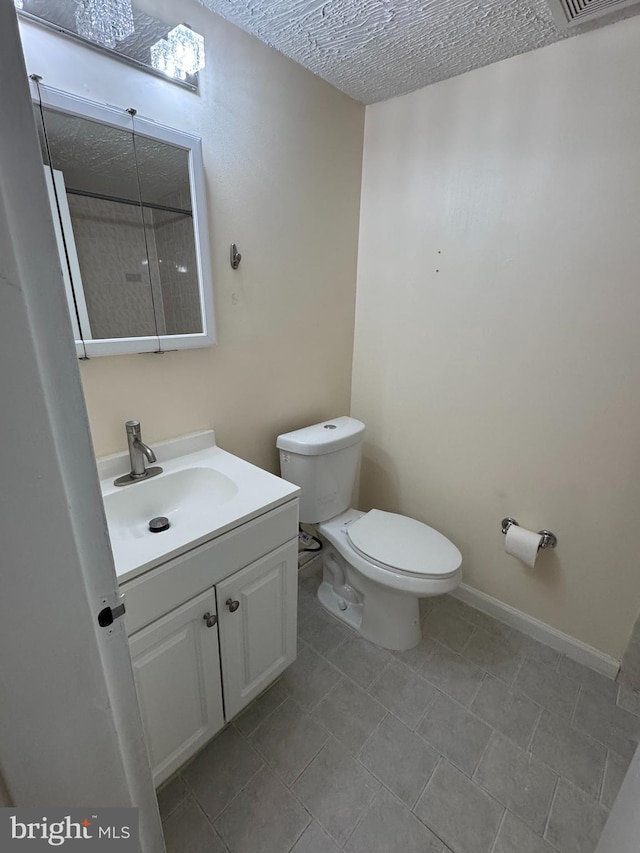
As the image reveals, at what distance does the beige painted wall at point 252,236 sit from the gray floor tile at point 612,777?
155 cm

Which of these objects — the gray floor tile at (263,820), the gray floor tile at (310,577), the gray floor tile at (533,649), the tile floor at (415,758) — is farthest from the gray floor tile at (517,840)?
the gray floor tile at (310,577)

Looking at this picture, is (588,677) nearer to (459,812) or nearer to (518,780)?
(518,780)

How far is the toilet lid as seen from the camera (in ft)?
4.71

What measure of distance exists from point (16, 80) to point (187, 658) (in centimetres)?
115

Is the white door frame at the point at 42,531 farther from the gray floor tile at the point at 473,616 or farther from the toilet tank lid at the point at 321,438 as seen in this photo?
the gray floor tile at the point at 473,616

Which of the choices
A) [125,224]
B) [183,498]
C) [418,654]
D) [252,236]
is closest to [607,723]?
[418,654]

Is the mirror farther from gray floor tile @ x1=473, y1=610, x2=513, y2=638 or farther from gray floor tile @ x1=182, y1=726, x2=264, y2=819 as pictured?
gray floor tile @ x1=473, y1=610, x2=513, y2=638

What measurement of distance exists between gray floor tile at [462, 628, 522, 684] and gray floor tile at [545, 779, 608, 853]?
1.19 ft

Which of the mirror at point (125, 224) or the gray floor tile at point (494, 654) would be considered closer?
the mirror at point (125, 224)

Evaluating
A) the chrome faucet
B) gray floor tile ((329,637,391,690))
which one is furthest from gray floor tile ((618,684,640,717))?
the chrome faucet

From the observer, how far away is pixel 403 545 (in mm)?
1542

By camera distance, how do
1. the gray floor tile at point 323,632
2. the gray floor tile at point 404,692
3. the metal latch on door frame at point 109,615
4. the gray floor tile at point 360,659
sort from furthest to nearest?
the gray floor tile at point 323,632, the gray floor tile at point 360,659, the gray floor tile at point 404,692, the metal latch on door frame at point 109,615

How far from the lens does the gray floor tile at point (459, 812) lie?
104 cm

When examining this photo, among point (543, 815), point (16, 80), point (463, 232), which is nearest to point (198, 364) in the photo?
point (16, 80)
